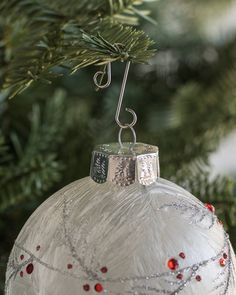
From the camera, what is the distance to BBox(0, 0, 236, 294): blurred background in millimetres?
599

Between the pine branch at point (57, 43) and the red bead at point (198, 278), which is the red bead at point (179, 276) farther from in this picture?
the pine branch at point (57, 43)

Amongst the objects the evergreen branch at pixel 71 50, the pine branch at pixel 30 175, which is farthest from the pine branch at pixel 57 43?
the pine branch at pixel 30 175

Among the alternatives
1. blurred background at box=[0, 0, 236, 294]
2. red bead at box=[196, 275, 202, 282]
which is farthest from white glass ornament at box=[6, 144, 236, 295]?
blurred background at box=[0, 0, 236, 294]

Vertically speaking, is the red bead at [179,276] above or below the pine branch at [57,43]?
below

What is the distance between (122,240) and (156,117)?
52 centimetres

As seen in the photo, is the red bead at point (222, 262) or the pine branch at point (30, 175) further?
the pine branch at point (30, 175)

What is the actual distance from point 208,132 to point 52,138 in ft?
0.62

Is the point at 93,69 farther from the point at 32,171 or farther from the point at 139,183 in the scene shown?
the point at 139,183

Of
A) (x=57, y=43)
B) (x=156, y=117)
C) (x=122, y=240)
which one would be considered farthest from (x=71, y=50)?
(x=156, y=117)

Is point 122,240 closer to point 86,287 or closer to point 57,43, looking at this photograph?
point 86,287

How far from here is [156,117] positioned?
0.90 m

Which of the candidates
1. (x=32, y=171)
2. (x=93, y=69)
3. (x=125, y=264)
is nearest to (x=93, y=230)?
(x=125, y=264)

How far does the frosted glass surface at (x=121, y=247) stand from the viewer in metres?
0.39

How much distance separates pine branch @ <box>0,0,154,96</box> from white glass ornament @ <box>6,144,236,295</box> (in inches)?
2.7
